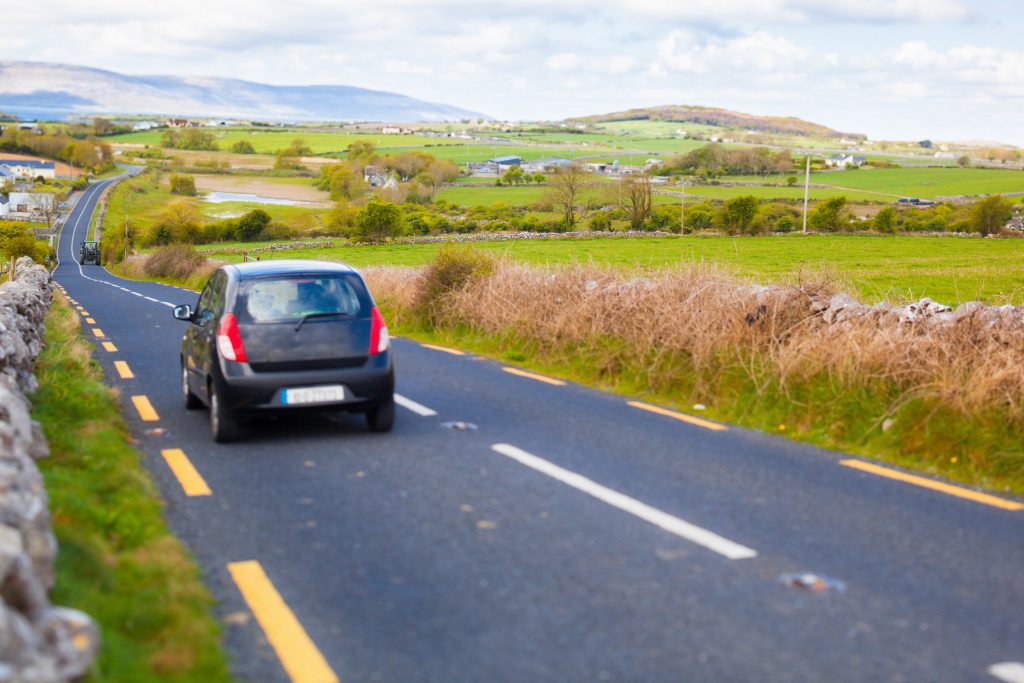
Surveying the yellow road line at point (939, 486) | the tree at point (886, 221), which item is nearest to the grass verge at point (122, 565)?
the yellow road line at point (939, 486)

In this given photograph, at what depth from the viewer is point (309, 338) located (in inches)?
352

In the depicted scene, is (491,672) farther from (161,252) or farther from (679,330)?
(161,252)

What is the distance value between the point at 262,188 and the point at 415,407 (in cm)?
15856

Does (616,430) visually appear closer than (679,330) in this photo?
Yes

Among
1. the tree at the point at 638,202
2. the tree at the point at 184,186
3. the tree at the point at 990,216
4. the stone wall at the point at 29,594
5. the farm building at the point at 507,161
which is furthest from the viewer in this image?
the farm building at the point at 507,161

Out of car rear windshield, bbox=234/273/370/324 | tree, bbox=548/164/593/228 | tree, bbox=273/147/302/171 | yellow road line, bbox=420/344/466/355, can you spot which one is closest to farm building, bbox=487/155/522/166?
tree, bbox=273/147/302/171

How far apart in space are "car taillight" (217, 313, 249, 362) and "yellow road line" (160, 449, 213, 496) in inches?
36.9

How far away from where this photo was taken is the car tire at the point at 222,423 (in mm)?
8883

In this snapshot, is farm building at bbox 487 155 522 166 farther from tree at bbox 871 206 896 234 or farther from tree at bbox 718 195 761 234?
tree at bbox 871 206 896 234

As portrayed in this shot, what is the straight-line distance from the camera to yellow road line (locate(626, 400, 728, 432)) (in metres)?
9.83

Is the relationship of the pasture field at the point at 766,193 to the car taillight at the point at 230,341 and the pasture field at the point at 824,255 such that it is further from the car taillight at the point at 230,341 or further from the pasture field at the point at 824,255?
the car taillight at the point at 230,341

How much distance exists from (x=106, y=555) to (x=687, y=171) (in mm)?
146896

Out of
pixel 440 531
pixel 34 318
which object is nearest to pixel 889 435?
pixel 440 531

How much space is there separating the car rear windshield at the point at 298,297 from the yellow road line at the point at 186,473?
1.30 m
